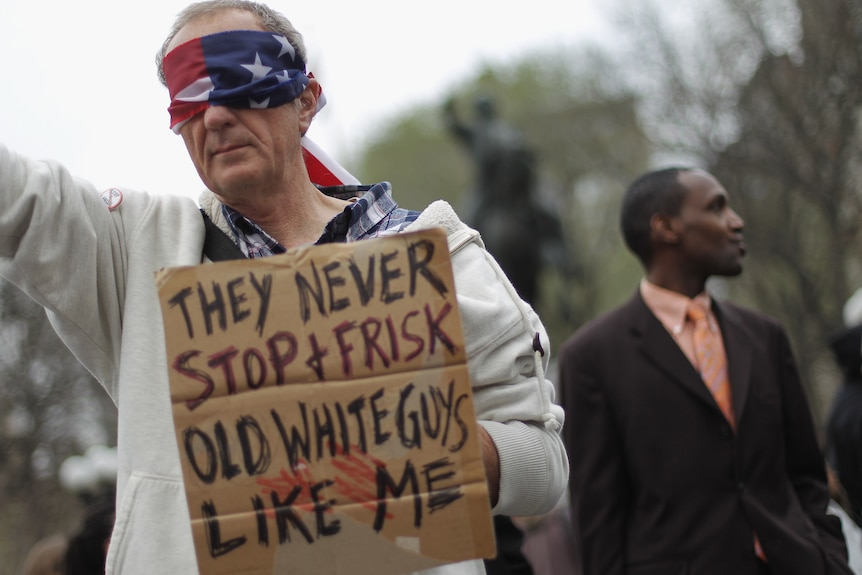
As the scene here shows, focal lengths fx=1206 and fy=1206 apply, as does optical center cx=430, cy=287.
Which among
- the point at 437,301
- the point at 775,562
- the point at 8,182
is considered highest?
the point at 8,182

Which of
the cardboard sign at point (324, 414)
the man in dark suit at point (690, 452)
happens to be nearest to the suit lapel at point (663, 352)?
the man in dark suit at point (690, 452)

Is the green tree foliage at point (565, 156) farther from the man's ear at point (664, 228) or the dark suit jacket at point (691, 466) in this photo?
the dark suit jacket at point (691, 466)

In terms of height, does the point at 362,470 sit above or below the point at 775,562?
above

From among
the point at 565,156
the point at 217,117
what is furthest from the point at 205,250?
the point at 565,156

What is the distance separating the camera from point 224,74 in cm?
244

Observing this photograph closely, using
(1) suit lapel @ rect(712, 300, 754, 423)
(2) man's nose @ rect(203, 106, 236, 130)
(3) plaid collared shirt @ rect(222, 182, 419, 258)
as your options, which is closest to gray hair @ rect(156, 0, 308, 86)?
(2) man's nose @ rect(203, 106, 236, 130)

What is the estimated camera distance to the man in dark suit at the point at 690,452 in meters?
4.09

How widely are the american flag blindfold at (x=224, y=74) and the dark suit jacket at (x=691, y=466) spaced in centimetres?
220

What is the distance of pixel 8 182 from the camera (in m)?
2.25

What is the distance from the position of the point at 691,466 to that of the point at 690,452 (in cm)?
5

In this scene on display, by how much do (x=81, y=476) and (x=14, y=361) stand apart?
136 centimetres

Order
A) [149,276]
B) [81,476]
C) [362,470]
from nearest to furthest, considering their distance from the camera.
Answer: [362,470] → [149,276] → [81,476]

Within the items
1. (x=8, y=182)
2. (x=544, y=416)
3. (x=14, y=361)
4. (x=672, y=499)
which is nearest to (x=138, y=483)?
(x=8, y=182)

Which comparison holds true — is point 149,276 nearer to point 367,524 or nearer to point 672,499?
point 367,524
